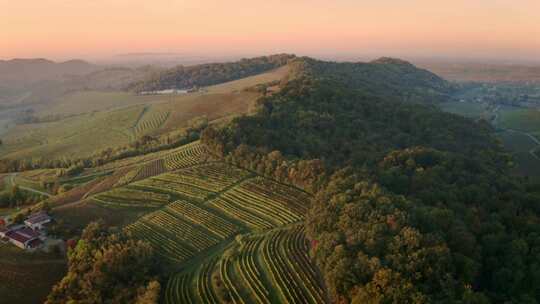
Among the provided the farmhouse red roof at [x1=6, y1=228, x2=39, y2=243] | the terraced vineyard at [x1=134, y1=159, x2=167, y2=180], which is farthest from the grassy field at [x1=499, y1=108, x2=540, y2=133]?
the farmhouse red roof at [x1=6, y1=228, x2=39, y2=243]

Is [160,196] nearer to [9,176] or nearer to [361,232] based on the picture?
[361,232]

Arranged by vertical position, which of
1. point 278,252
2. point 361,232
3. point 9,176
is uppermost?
point 361,232

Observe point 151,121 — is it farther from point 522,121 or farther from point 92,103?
point 522,121

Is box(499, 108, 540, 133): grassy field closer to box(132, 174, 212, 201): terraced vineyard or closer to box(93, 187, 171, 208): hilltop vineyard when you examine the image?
box(132, 174, 212, 201): terraced vineyard

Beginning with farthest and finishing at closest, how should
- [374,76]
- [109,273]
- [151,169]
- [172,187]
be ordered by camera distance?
[374,76]
[151,169]
[172,187]
[109,273]

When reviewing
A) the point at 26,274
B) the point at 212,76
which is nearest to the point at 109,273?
the point at 26,274

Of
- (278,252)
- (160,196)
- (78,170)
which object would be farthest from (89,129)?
(278,252)
